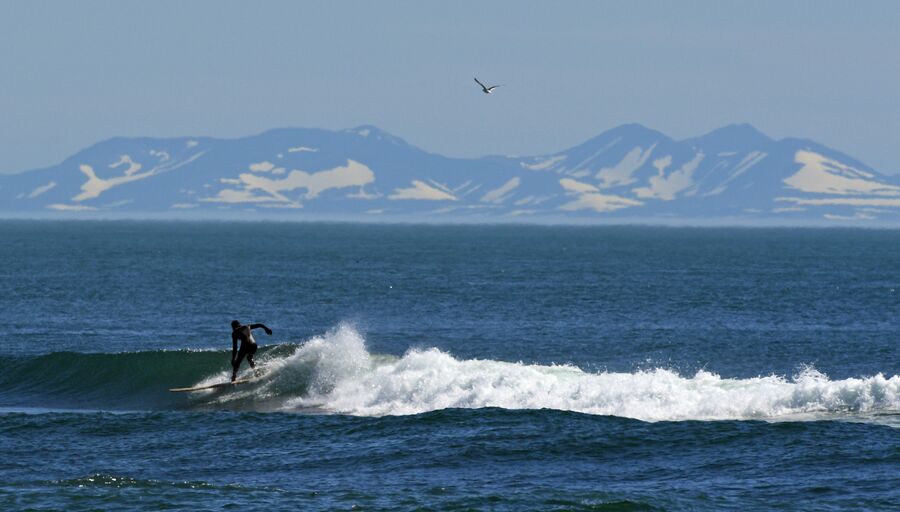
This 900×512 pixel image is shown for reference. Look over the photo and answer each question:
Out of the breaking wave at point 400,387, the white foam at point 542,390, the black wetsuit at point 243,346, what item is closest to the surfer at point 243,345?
the black wetsuit at point 243,346

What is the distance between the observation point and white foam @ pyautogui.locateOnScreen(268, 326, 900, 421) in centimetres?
3566

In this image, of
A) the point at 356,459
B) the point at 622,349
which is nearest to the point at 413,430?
the point at 356,459

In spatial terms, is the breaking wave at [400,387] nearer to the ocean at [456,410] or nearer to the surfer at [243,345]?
the ocean at [456,410]

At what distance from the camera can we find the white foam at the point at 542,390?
35.7 m

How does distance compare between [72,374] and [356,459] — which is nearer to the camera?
[356,459]

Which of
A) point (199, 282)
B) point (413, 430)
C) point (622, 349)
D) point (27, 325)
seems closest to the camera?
point (413, 430)

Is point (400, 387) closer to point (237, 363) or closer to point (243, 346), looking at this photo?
point (237, 363)

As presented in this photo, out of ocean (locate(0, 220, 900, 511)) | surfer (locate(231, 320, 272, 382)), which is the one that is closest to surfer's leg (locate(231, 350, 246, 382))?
surfer (locate(231, 320, 272, 382))

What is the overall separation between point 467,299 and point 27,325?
30.0m

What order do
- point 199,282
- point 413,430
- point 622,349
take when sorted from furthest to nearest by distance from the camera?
point 199,282 < point 622,349 < point 413,430

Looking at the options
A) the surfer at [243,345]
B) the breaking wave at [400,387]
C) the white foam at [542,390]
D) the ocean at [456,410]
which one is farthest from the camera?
the surfer at [243,345]

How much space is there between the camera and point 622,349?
57.6m

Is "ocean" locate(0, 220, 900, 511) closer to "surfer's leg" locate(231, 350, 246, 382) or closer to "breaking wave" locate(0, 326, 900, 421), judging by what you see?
"breaking wave" locate(0, 326, 900, 421)

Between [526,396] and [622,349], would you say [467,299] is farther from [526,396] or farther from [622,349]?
[526,396]
